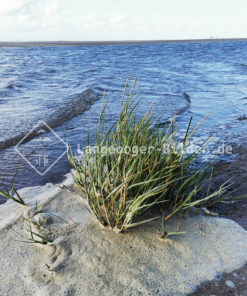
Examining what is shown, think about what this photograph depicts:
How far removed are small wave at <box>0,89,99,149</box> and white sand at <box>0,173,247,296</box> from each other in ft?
8.69

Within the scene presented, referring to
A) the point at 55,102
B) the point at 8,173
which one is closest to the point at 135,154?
the point at 8,173

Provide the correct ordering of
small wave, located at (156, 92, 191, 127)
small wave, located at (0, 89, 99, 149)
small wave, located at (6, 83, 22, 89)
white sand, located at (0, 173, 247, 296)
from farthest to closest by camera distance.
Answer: small wave, located at (6, 83, 22, 89)
small wave, located at (156, 92, 191, 127)
small wave, located at (0, 89, 99, 149)
white sand, located at (0, 173, 247, 296)

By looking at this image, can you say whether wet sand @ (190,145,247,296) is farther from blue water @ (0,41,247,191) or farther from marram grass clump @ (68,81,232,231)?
blue water @ (0,41,247,191)

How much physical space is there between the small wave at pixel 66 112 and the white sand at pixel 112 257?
104 inches

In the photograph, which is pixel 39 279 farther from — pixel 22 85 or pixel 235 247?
pixel 22 85

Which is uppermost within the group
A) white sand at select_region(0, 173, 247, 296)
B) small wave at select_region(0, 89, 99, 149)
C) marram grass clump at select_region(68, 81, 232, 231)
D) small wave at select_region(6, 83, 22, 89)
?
marram grass clump at select_region(68, 81, 232, 231)

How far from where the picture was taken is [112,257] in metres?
2.25

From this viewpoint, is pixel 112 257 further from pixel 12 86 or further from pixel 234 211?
pixel 12 86

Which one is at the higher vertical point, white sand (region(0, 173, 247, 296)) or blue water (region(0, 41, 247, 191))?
white sand (region(0, 173, 247, 296))

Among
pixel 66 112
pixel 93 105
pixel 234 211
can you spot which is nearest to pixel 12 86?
pixel 93 105

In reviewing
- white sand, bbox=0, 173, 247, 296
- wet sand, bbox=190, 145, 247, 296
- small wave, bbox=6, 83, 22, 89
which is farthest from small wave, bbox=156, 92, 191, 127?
small wave, bbox=6, 83, 22, 89

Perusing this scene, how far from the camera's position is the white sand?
6.72ft

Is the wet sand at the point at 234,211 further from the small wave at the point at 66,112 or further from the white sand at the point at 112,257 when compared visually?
the small wave at the point at 66,112

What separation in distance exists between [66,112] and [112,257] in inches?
204
